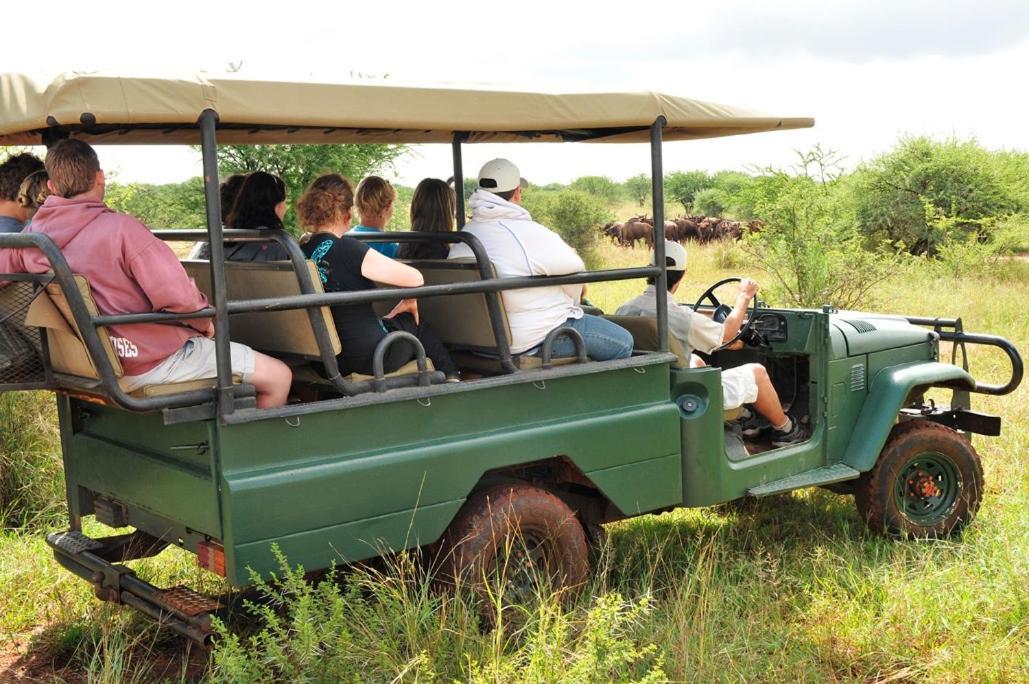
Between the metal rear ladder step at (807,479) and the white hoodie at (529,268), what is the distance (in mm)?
1181

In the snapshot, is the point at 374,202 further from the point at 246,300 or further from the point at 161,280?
the point at 161,280

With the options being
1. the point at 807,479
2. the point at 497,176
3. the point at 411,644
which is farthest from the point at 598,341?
the point at 411,644

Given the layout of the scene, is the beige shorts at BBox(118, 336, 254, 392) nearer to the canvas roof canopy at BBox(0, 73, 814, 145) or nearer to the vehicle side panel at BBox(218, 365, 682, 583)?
the vehicle side panel at BBox(218, 365, 682, 583)

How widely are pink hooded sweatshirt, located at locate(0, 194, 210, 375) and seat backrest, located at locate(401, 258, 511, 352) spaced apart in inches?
48.1

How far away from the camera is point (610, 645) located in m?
3.65

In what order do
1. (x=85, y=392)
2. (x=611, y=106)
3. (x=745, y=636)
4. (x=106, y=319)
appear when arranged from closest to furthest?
(x=106, y=319), (x=85, y=392), (x=745, y=636), (x=611, y=106)

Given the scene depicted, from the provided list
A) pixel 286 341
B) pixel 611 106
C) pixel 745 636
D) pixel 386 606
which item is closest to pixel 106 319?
pixel 286 341

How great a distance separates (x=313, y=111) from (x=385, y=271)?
30.6 inches

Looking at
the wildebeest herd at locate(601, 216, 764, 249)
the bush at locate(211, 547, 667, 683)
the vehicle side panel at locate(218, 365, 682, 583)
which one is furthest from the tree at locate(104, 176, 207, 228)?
the wildebeest herd at locate(601, 216, 764, 249)

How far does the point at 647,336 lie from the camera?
5.13 m

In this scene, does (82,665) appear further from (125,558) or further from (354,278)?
(354,278)

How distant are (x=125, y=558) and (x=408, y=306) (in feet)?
5.03

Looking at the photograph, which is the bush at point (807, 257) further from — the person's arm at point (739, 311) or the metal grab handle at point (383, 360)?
the metal grab handle at point (383, 360)

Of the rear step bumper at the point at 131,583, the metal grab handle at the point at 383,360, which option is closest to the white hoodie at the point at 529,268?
the metal grab handle at the point at 383,360
